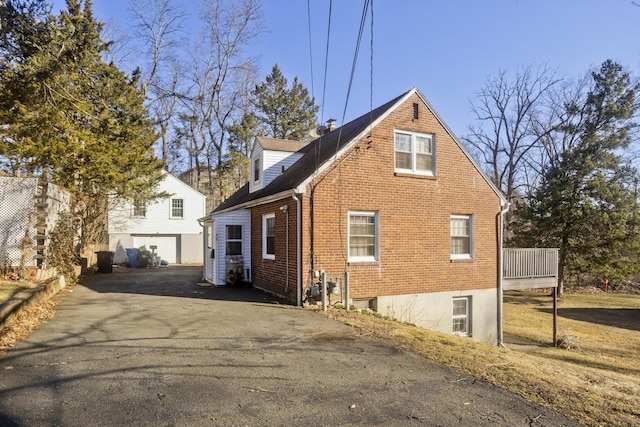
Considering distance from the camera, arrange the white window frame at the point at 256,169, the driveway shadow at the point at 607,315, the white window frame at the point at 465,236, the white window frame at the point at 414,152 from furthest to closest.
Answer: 1. the driveway shadow at the point at 607,315
2. the white window frame at the point at 256,169
3. the white window frame at the point at 465,236
4. the white window frame at the point at 414,152

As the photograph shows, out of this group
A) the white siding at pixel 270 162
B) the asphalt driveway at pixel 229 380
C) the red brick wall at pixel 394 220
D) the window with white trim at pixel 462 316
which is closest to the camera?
the asphalt driveway at pixel 229 380

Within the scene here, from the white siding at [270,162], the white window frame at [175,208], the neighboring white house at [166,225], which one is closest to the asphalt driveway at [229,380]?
the white siding at [270,162]

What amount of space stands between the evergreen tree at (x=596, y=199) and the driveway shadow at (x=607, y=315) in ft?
8.18

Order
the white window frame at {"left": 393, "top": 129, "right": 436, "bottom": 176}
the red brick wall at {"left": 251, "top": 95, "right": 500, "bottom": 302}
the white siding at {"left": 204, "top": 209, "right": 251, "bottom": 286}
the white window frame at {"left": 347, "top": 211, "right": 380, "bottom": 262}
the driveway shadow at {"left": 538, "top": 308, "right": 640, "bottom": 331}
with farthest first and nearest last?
1. the driveway shadow at {"left": 538, "top": 308, "right": 640, "bottom": 331}
2. the white siding at {"left": 204, "top": 209, "right": 251, "bottom": 286}
3. the white window frame at {"left": 393, "top": 129, "right": 436, "bottom": 176}
4. the white window frame at {"left": 347, "top": 211, "right": 380, "bottom": 262}
5. the red brick wall at {"left": 251, "top": 95, "right": 500, "bottom": 302}

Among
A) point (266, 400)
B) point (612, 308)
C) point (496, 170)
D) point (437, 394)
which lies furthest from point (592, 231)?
point (266, 400)

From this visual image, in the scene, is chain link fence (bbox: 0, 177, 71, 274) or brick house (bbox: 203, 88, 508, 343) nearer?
brick house (bbox: 203, 88, 508, 343)

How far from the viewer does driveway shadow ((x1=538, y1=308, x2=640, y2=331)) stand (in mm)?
19391

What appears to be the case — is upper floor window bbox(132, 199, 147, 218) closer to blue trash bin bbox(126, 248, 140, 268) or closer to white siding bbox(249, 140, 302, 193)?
blue trash bin bbox(126, 248, 140, 268)

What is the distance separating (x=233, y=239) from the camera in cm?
1481

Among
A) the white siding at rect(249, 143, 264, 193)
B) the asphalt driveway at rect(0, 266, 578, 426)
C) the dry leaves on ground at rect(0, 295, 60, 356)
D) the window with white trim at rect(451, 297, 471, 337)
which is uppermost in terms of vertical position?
the white siding at rect(249, 143, 264, 193)

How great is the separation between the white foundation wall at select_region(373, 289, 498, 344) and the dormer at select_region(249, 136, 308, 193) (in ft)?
21.8

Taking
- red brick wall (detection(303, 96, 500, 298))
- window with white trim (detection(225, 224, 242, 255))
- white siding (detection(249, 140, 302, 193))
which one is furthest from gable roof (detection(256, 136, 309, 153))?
red brick wall (detection(303, 96, 500, 298))

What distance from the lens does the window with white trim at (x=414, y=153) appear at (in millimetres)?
12789

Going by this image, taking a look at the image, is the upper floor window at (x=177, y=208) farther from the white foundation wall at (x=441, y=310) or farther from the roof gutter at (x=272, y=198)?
the white foundation wall at (x=441, y=310)
